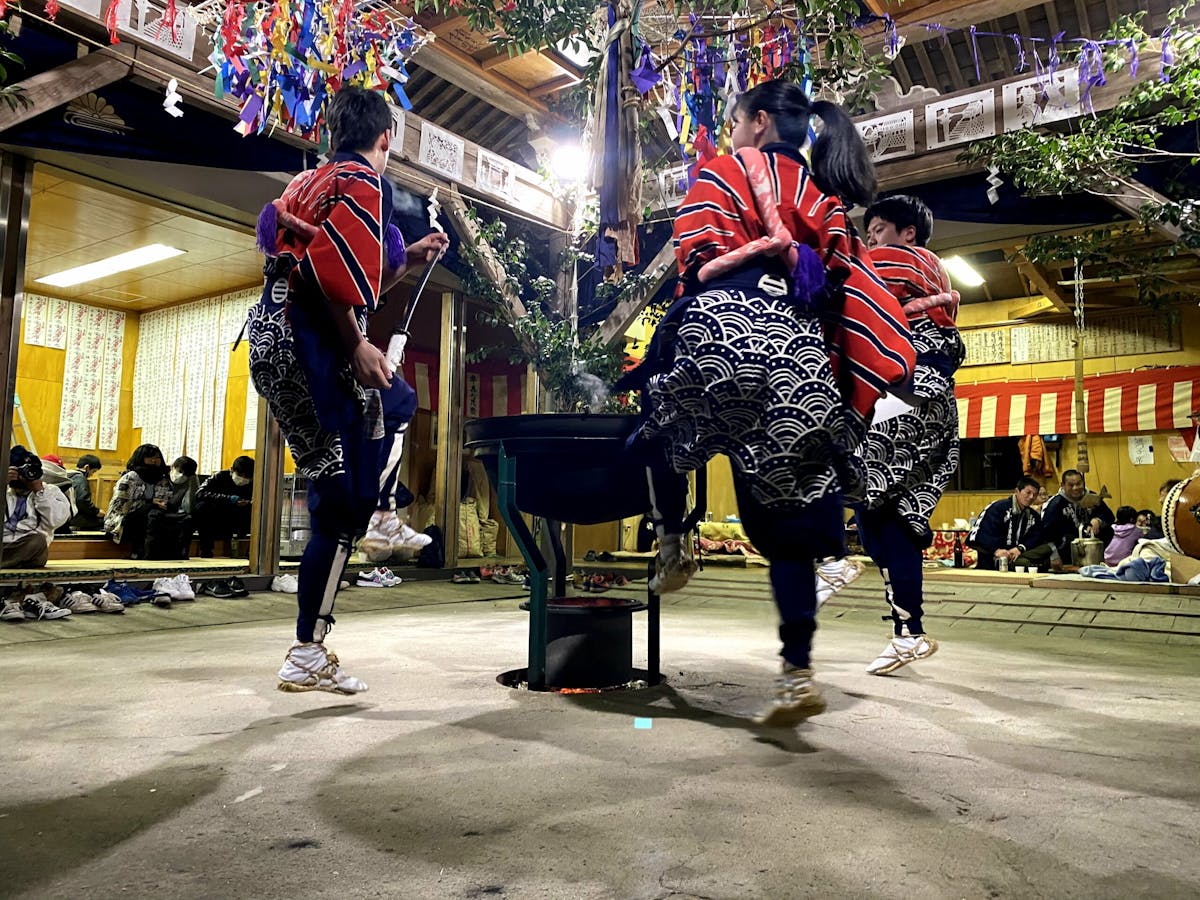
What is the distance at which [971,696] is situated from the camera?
2.42m

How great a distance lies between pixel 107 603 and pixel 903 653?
13.4ft

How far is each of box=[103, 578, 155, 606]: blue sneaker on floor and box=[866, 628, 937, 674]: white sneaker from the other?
4.11 m

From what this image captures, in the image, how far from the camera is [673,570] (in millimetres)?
2094

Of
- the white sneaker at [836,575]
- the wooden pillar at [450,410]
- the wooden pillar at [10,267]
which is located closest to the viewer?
the white sneaker at [836,575]

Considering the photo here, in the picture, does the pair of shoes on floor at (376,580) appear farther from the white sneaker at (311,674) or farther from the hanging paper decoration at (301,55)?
the white sneaker at (311,674)

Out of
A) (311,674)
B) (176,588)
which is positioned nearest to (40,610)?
(176,588)

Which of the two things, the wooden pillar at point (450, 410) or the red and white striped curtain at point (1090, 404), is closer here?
the wooden pillar at point (450, 410)

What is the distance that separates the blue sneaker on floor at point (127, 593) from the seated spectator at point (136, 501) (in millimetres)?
2498

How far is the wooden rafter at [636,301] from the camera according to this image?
590 cm

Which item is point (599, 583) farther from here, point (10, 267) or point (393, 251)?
point (10, 267)

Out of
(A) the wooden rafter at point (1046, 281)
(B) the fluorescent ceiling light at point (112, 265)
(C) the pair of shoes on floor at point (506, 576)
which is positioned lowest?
(C) the pair of shoes on floor at point (506, 576)

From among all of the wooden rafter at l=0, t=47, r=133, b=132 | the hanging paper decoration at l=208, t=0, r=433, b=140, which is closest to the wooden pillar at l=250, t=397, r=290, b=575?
the wooden rafter at l=0, t=47, r=133, b=132

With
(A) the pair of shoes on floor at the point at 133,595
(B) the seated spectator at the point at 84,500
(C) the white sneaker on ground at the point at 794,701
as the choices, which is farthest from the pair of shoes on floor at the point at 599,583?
(B) the seated spectator at the point at 84,500

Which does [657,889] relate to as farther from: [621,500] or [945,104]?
[945,104]
